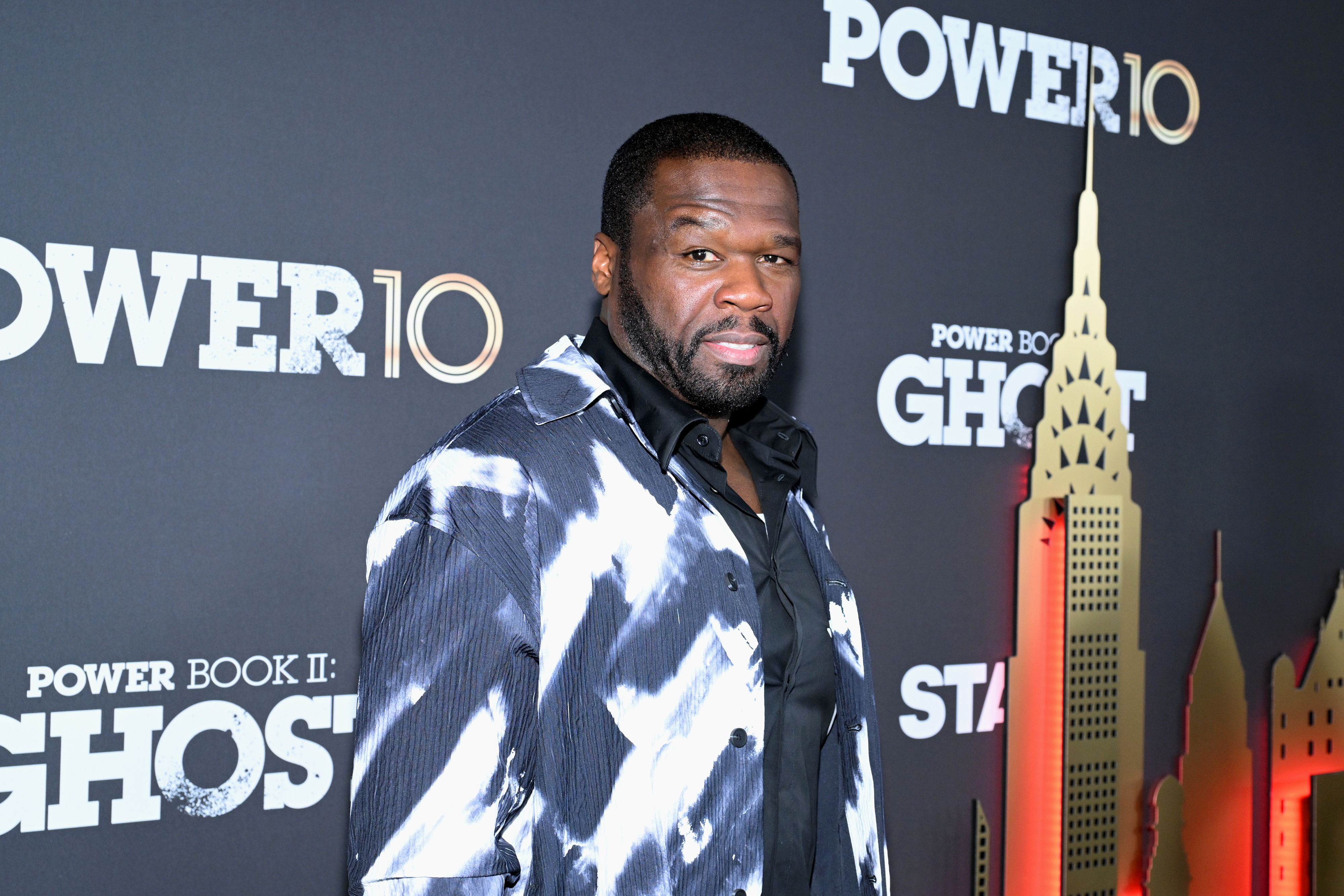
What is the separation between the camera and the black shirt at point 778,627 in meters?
1.10

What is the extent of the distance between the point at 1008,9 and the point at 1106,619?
1.32 meters

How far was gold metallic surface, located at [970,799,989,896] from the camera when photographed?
2.23 m

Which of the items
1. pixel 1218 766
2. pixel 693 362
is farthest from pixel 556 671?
pixel 1218 766

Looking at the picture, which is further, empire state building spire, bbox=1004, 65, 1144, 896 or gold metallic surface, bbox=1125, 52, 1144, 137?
gold metallic surface, bbox=1125, 52, 1144, 137

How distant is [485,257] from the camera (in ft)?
6.08

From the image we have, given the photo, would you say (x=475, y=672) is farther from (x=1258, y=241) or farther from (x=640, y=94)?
(x=1258, y=241)

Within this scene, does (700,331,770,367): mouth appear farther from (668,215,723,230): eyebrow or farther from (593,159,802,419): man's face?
(668,215,723,230): eyebrow

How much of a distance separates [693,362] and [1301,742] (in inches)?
87.2

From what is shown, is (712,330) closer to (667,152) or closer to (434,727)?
(667,152)

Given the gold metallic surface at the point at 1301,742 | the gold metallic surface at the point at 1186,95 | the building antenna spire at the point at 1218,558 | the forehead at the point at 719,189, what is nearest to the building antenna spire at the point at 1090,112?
the gold metallic surface at the point at 1186,95

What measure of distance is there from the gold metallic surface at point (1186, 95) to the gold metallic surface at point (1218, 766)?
921 mm

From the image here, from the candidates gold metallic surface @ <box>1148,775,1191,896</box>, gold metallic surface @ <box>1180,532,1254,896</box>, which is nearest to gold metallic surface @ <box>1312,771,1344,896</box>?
gold metallic surface @ <box>1180,532,1254,896</box>

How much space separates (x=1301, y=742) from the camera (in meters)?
2.61

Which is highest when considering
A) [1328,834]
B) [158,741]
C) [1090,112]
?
[1090,112]
